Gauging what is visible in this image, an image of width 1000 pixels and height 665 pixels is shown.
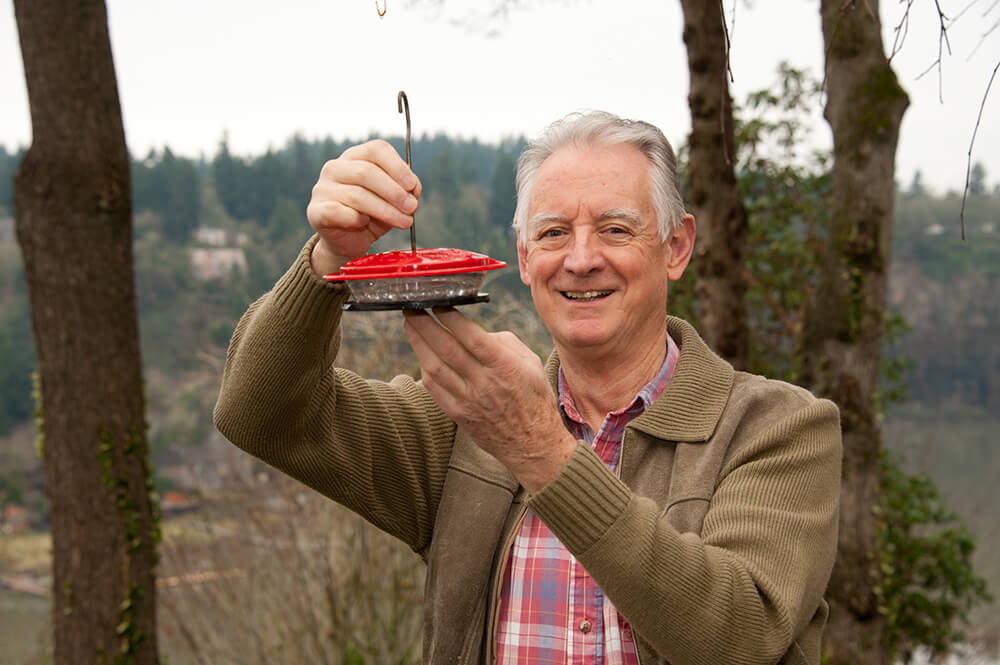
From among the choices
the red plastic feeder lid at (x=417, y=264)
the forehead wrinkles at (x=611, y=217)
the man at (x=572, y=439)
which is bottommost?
the man at (x=572, y=439)

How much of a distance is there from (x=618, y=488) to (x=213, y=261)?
73.0 ft

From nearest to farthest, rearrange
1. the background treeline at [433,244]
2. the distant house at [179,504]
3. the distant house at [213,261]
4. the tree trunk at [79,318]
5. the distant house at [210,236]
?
1. the tree trunk at [79,318]
2. the distant house at [179,504]
3. the background treeline at [433,244]
4. the distant house at [213,261]
5. the distant house at [210,236]

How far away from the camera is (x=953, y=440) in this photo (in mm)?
15820

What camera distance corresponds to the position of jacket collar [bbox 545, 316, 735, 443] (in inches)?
77.6

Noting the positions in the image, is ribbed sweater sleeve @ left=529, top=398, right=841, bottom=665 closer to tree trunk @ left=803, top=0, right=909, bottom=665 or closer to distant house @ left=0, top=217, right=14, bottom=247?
tree trunk @ left=803, top=0, right=909, bottom=665

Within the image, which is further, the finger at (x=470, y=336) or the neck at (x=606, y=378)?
the neck at (x=606, y=378)

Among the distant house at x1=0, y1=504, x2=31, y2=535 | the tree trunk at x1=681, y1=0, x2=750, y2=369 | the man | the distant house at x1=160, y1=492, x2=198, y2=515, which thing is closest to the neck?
the man

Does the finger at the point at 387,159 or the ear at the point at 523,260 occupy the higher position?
the finger at the point at 387,159

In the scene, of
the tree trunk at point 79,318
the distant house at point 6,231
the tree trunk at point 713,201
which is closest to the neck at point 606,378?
the tree trunk at point 713,201

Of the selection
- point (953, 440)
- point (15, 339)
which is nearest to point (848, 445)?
point (953, 440)

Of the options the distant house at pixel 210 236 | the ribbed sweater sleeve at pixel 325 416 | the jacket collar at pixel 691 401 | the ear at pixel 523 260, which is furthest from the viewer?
the distant house at pixel 210 236

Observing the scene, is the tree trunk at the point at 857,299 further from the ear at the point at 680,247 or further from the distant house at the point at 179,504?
the distant house at the point at 179,504

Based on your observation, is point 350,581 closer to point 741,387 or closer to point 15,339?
point 741,387

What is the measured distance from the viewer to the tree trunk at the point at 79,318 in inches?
182
